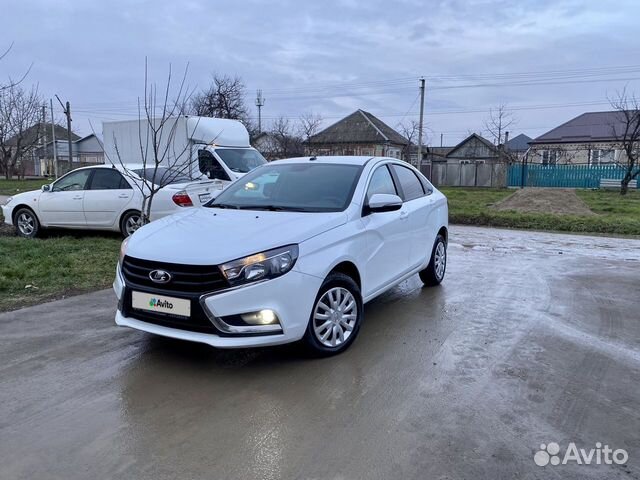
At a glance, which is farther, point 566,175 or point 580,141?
point 580,141

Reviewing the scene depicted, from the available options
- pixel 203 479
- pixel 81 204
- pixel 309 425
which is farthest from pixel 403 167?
pixel 81 204

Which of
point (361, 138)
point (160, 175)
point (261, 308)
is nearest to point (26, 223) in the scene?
point (160, 175)

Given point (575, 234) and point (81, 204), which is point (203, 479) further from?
point (575, 234)

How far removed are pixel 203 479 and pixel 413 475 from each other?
109 cm

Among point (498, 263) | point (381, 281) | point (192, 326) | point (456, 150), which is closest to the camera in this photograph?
point (192, 326)

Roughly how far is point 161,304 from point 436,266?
13.0ft

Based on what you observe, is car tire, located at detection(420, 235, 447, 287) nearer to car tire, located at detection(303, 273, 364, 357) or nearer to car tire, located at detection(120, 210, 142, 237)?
car tire, located at detection(303, 273, 364, 357)

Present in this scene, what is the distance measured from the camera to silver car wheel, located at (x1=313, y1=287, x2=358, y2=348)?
4.15 metres

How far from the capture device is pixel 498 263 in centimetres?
849

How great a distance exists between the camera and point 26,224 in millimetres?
10375

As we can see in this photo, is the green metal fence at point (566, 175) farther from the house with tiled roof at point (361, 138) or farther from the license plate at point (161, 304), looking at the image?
the license plate at point (161, 304)

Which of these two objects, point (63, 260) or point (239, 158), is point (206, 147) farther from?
point (63, 260)

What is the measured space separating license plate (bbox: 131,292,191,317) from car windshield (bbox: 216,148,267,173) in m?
9.67

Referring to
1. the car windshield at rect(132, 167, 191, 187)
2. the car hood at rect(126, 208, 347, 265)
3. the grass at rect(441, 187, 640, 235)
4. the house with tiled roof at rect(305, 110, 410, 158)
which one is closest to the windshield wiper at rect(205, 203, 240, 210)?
the car hood at rect(126, 208, 347, 265)
